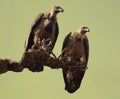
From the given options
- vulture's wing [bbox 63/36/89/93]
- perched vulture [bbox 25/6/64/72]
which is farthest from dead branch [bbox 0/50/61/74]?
vulture's wing [bbox 63/36/89/93]

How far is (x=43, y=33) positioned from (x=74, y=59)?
0.21 m

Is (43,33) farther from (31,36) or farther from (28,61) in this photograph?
(28,61)

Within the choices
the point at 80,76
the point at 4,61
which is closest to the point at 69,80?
the point at 80,76

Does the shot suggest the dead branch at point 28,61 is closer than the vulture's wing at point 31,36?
Yes

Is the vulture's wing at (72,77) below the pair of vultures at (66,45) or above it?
below

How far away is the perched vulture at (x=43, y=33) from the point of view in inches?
79.6

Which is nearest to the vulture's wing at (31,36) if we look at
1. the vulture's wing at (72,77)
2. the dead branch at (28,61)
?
the dead branch at (28,61)

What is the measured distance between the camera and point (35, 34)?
2.09 m

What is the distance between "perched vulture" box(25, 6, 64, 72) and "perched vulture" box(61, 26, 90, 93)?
0.29 ft

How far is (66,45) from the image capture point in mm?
2186

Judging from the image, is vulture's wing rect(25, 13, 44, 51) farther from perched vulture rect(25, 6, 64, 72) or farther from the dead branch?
the dead branch

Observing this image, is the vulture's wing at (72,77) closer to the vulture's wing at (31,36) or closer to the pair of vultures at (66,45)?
the pair of vultures at (66,45)

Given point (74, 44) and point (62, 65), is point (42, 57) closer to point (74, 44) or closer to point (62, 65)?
point (62, 65)

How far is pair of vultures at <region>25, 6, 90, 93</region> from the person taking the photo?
206cm
